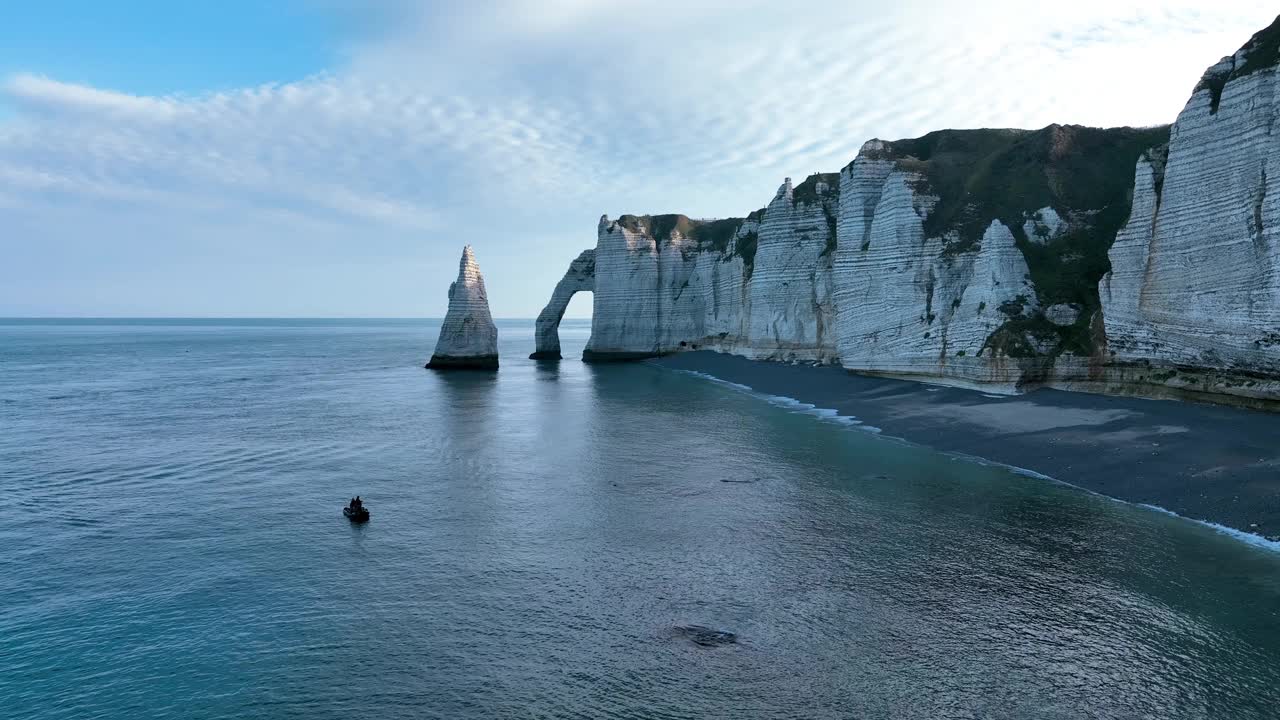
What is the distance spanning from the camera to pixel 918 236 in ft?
168

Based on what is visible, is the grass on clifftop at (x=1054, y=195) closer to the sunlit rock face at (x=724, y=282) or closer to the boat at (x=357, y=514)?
the sunlit rock face at (x=724, y=282)

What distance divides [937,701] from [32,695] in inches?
637

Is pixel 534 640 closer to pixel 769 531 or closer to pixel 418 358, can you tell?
pixel 769 531

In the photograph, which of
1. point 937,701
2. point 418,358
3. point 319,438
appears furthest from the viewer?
point 418,358

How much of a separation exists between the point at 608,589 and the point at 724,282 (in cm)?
7101

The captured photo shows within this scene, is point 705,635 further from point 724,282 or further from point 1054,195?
point 724,282

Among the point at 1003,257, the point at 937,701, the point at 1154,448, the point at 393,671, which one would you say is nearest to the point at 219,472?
the point at 393,671

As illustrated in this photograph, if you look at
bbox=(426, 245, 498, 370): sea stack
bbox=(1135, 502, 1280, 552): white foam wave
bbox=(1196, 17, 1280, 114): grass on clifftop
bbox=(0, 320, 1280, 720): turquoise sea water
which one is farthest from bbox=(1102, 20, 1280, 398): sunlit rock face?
bbox=(426, 245, 498, 370): sea stack

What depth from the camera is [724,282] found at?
8588cm

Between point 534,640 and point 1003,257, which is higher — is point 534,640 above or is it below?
below

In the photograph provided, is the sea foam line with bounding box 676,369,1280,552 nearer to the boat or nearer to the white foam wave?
the white foam wave

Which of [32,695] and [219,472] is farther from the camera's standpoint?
[219,472]

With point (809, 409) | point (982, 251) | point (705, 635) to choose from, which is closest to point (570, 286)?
point (809, 409)

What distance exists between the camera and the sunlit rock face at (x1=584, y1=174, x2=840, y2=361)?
69.8 meters
